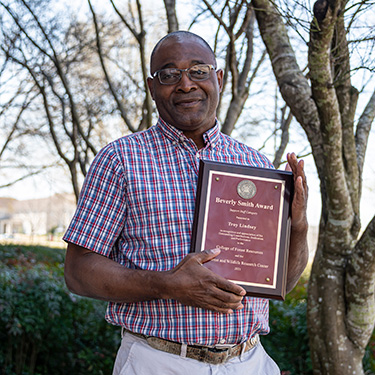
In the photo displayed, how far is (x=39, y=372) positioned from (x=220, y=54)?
15.7 ft

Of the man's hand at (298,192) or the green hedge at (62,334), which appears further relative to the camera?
the green hedge at (62,334)

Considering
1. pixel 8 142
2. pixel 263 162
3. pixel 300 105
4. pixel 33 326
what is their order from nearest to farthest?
1. pixel 263 162
2. pixel 300 105
3. pixel 33 326
4. pixel 8 142

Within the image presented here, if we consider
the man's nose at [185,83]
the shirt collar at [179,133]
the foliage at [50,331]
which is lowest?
the foliage at [50,331]

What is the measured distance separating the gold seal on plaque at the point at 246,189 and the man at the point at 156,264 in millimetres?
181

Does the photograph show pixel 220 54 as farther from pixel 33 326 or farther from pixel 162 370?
pixel 162 370

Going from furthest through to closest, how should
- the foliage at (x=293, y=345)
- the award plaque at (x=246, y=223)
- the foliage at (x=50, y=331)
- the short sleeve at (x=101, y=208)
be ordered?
1. the foliage at (x=50, y=331)
2. the foliage at (x=293, y=345)
3. the short sleeve at (x=101, y=208)
4. the award plaque at (x=246, y=223)

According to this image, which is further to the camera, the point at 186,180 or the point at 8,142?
the point at 8,142

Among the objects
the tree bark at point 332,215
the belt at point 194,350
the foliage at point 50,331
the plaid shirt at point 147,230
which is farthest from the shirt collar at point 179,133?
the foliage at point 50,331

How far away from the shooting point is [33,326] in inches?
233

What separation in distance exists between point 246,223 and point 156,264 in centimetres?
41

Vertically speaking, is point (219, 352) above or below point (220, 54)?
below

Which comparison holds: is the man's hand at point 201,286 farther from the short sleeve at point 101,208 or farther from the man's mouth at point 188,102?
the man's mouth at point 188,102

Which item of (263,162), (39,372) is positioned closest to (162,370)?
(263,162)

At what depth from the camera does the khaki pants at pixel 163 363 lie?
7.18 feet
